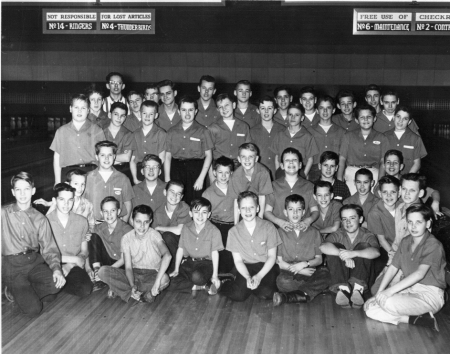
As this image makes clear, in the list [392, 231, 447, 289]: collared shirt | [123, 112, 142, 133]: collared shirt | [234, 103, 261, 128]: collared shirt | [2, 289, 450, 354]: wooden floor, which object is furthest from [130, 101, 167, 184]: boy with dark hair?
[392, 231, 447, 289]: collared shirt

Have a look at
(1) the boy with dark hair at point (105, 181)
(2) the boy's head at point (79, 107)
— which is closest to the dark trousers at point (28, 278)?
(1) the boy with dark hair at point (105, 181)

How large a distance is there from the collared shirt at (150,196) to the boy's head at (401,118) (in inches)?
95.1

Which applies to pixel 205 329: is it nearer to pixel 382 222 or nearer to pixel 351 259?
pixel 351 259

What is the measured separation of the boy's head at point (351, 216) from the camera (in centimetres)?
448

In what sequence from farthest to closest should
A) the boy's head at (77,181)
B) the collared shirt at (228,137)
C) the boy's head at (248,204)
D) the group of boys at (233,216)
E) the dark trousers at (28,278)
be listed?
the collared shirt at (228,137) < the boy's head at (77,181) < the boy's head at (248,204) < the group of boys at (233,216) < the dark trousers at (28,278)

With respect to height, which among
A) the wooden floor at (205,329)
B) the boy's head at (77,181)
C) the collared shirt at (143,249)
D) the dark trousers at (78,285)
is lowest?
the wooden floor at (205,329)

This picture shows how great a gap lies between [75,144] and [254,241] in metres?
1.99

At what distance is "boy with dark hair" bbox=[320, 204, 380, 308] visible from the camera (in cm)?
422

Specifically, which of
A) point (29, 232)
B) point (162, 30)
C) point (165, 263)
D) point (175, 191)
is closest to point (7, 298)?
point (29, 232)

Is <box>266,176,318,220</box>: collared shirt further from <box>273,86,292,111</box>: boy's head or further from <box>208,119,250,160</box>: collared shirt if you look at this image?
<box>273,86,292,111</box>: boy's head

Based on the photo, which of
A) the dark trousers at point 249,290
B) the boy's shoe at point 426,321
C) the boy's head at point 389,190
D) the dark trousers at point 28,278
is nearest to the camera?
the boy's shoe at point 426,321

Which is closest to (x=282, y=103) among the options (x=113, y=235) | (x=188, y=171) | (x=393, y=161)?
(x=188, y=171)

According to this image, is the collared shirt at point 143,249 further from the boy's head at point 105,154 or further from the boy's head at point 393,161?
the boy's head at point 393,161

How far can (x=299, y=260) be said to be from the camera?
15.0ft
